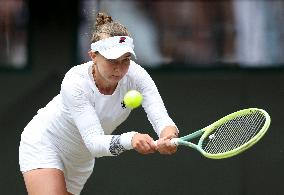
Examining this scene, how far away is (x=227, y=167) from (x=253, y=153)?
0.64 ft

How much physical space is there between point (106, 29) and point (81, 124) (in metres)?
0.47

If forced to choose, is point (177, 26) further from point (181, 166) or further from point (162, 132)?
point (162, 132)

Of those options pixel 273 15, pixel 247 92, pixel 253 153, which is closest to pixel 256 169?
pixel 253 153

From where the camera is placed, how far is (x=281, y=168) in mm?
6645

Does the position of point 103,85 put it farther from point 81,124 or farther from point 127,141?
point 127,141

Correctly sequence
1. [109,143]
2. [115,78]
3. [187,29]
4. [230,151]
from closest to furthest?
[230,151]
[109,143]
[115,78]
[187,29]

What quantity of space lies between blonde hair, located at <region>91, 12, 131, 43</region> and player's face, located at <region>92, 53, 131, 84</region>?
0.42 ft

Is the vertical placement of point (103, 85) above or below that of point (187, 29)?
above

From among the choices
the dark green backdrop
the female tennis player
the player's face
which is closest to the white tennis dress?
the female tennis player

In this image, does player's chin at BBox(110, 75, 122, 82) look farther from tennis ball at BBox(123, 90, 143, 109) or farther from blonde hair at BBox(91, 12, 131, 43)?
blonde hair at BBox(91, 12, 131, 43)

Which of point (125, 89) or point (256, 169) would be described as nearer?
point (125, 89)

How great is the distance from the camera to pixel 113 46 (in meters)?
4.58

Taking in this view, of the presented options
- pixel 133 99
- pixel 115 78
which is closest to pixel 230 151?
pixel 133 99

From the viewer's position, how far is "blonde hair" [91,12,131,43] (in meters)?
4.72
